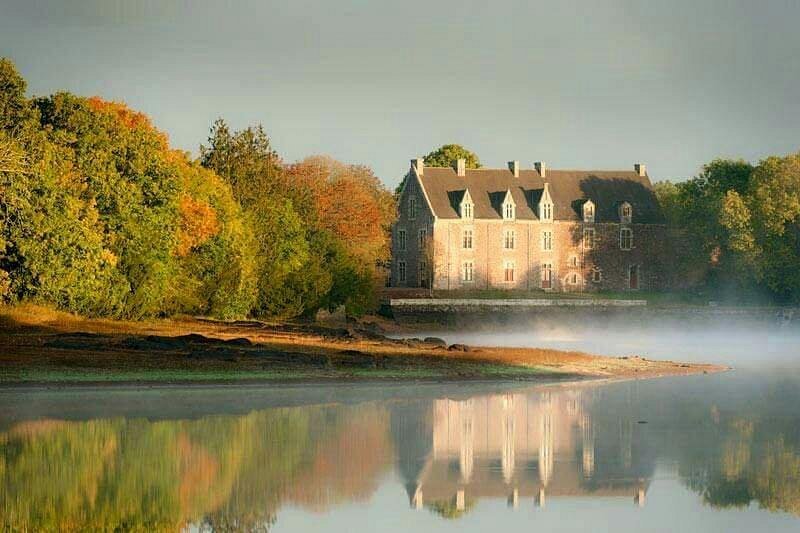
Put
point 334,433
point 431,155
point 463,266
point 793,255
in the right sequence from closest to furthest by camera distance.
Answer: point 334,433, point 793,255, point 463,266, point 431,155

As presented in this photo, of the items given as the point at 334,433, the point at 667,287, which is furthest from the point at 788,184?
the point at 334,433

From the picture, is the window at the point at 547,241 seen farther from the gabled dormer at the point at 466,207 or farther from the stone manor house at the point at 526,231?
the gabled dormer at the point at 466,207

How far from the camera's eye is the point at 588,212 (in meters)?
132

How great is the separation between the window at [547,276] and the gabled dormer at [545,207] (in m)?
4.07

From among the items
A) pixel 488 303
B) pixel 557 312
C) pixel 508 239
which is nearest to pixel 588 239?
pixel 508 239

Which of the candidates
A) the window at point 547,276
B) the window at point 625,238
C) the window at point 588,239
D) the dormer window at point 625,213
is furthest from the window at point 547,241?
the dormer window at point 625,213

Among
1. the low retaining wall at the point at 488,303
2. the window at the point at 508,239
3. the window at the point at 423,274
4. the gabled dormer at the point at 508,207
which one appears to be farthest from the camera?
the window at the point at 508,239

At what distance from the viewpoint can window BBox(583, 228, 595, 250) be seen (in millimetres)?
132625

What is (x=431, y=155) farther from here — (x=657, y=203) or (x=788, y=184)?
(x=788, y=184)

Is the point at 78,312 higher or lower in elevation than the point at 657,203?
lower

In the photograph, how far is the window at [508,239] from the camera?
130000 millimetres

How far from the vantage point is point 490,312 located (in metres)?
106

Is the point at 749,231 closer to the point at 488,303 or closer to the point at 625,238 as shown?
the point at 625,238

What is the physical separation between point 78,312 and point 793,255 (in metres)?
69.2
